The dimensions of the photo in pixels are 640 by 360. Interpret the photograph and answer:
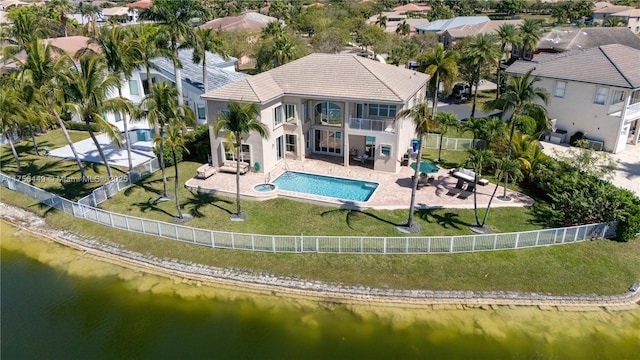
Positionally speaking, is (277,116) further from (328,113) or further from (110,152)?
(110,152)

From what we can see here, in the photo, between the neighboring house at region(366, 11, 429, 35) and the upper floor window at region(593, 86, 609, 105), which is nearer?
the upper floor window at region(593, 86, 609, 105)

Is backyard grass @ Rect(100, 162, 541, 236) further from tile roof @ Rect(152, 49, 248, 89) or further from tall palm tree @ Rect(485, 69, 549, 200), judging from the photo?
tile roof @ Rect(152, 49, 248, 89)

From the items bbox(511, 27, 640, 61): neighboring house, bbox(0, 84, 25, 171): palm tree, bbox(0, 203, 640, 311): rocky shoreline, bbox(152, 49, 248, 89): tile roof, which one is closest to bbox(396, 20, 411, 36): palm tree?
bbox(511, 27, 640, 61): neighboring house

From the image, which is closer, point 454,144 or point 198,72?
point 454,144

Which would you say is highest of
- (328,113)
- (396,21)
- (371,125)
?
(396,21)

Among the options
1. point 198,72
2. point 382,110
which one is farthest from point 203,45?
point 382,110

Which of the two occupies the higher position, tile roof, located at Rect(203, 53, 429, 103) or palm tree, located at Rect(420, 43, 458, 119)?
palm tree, located at Rect(420, 43, 458, 119)

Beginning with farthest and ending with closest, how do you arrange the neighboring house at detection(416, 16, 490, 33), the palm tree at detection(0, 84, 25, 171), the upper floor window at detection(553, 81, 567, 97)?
the neighboring house at detection(416, 16, 490, 33)
the upper floor window at detection(553, 81, 567, 97)
the palm tree at detection(0, 84, 25, 171)
